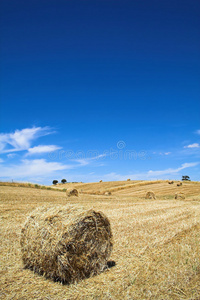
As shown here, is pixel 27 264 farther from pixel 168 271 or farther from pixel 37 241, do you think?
pixel 168 271

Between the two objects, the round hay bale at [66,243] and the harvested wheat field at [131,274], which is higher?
the round hay bale at [66,243]

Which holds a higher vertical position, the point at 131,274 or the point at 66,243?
the point at 66,243

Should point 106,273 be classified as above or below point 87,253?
below

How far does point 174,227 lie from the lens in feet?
28.8

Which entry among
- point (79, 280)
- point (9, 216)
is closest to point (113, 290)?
point (79, 280)

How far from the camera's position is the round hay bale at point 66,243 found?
466 cm

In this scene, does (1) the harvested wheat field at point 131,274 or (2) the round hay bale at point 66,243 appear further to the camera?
(2) the round hay bale at point 66,243

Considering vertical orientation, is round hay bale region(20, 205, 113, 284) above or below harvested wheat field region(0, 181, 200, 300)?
above

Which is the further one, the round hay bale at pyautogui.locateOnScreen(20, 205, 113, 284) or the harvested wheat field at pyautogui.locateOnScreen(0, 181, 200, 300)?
the round hay bale at pyautogui.locateOnScreen(20, 205, 113, 284)

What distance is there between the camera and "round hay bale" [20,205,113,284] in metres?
4.66

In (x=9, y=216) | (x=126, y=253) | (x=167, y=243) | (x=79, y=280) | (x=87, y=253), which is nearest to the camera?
(x=79, y=280)

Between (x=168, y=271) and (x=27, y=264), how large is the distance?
290 centimetres

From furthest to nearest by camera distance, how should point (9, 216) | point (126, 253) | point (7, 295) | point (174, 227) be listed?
point (9, 216) → point (174, 227) → point (126, 253) → point (7, 295)

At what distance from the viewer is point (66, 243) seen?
466cm
